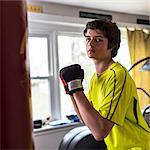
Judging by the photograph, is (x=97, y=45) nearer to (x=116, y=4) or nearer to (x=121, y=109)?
(x=121, y=109)

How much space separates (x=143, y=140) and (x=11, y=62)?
1.02 meters

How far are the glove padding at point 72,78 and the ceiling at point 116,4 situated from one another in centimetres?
250

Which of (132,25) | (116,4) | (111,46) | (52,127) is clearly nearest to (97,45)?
(111,46)

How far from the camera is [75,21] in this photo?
12.2 ft

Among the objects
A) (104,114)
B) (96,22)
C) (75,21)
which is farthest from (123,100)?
(75,21)

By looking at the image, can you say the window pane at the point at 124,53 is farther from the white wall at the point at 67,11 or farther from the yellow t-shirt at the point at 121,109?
the yellow t-shirt at the point at 121,109

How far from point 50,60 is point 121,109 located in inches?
106

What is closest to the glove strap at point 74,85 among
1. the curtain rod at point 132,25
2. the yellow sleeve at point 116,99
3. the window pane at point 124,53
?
the yellow sleeve at point 116,99

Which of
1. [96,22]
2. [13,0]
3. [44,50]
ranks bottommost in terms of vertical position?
[13,0]

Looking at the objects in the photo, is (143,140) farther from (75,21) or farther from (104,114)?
(75,21)

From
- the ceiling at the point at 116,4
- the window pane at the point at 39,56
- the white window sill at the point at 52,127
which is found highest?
the ceiling at the point at 116,4

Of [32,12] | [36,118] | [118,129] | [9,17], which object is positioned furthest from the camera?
[36,118]

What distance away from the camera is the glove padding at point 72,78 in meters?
1.07

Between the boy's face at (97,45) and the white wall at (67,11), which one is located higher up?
the white wall at (67,11)
